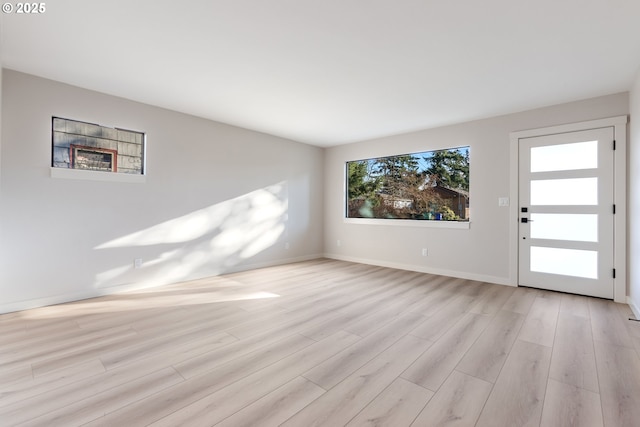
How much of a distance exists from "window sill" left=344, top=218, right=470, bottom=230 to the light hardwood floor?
1400 mm

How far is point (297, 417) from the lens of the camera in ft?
4.95

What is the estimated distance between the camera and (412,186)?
5371 mm

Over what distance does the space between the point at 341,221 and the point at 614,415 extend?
4983 mm

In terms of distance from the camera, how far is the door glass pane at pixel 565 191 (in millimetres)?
3641

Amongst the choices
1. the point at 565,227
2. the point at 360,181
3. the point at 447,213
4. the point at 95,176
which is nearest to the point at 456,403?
the point at 565,227

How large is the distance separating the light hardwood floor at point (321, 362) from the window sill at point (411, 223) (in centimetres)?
140

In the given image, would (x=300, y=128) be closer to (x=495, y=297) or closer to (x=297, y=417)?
(x=495, y=297)

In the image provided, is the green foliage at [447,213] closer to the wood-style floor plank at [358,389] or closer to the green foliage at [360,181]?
the green foliage at [360,181]

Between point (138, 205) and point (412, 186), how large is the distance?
14.8 feet

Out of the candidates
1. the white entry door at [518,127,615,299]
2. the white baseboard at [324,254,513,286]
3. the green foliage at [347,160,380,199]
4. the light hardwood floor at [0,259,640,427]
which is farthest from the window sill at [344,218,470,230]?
the light hardwood floor at [0,259,640,427]

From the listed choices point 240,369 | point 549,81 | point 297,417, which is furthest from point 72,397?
point 549,81

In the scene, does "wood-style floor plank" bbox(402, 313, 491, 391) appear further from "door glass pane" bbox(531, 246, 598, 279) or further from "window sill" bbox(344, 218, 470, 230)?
"window sill" bbox(344, 218, 470, 230)
